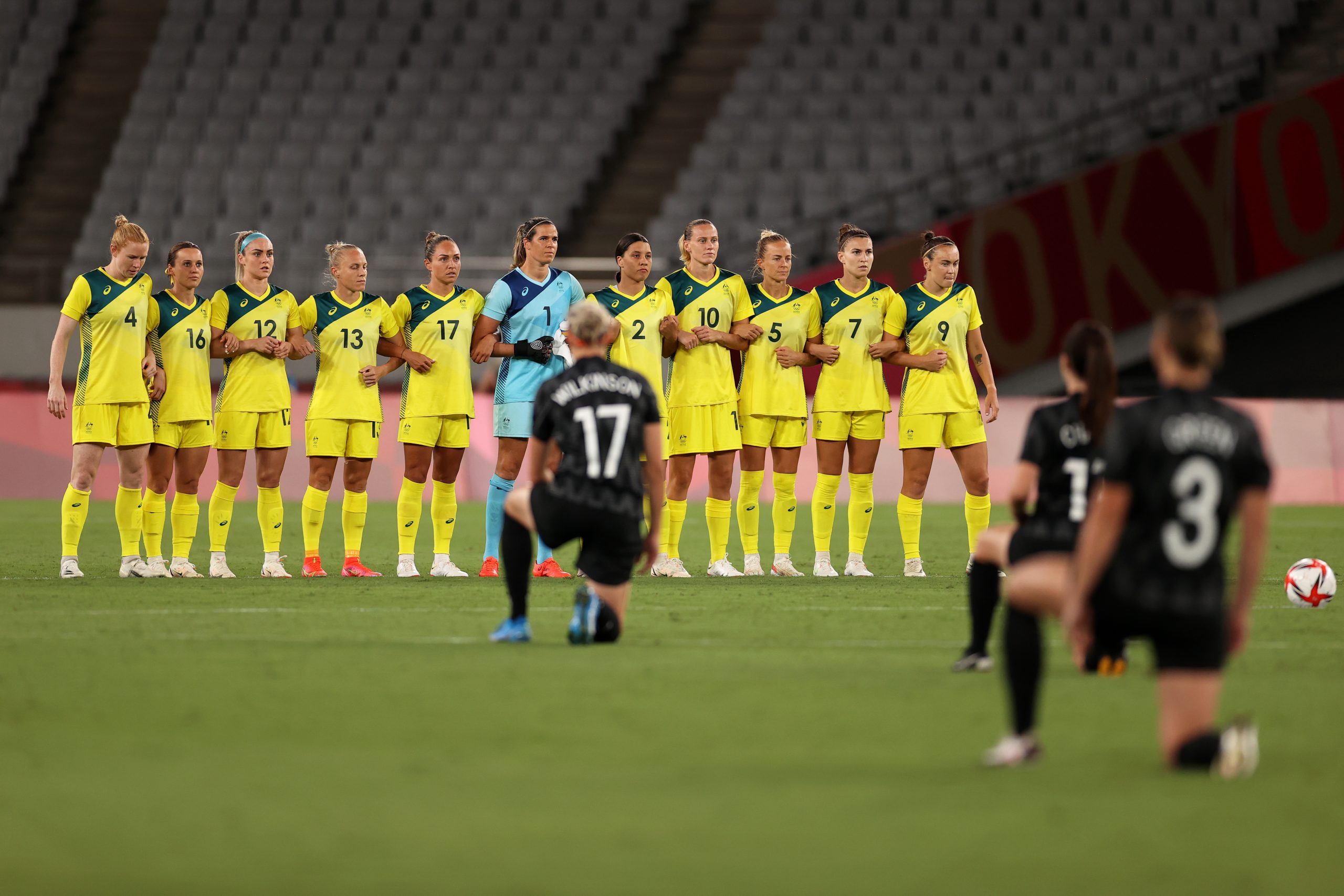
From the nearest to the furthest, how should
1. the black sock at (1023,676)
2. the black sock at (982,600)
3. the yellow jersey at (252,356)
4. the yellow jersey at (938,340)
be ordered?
the black sock at (1023,676)
the black sock at (982,600)
the yellow jersey at (252,356)
the yellow jersey at (938,340)

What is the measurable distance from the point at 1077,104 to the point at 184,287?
52.5ft

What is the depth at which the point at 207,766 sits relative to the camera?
15.7ft

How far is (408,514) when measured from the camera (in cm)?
1080

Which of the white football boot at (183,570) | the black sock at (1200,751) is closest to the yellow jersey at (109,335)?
the white football boot at (183,570)

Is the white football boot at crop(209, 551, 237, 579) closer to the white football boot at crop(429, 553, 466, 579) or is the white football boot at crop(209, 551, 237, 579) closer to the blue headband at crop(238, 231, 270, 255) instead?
the white football boot at crop(429, 553, 466, 579)

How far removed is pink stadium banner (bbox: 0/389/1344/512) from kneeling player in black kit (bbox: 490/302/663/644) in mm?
10756

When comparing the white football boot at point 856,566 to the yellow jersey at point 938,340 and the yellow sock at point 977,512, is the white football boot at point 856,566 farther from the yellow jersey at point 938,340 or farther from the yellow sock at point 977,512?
the yellow jersey at point 938,340

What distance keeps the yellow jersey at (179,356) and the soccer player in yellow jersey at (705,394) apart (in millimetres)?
2959

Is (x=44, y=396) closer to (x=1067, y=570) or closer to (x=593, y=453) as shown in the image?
(x=593, y=453)

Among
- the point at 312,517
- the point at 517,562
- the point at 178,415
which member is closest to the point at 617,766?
the point at 517,562

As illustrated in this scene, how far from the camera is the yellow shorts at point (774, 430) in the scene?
36.8 feet

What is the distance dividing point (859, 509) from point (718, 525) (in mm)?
926

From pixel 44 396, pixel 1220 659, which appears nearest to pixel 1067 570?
pixel 1220 659

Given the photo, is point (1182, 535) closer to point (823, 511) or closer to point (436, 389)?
point (823, 511)
